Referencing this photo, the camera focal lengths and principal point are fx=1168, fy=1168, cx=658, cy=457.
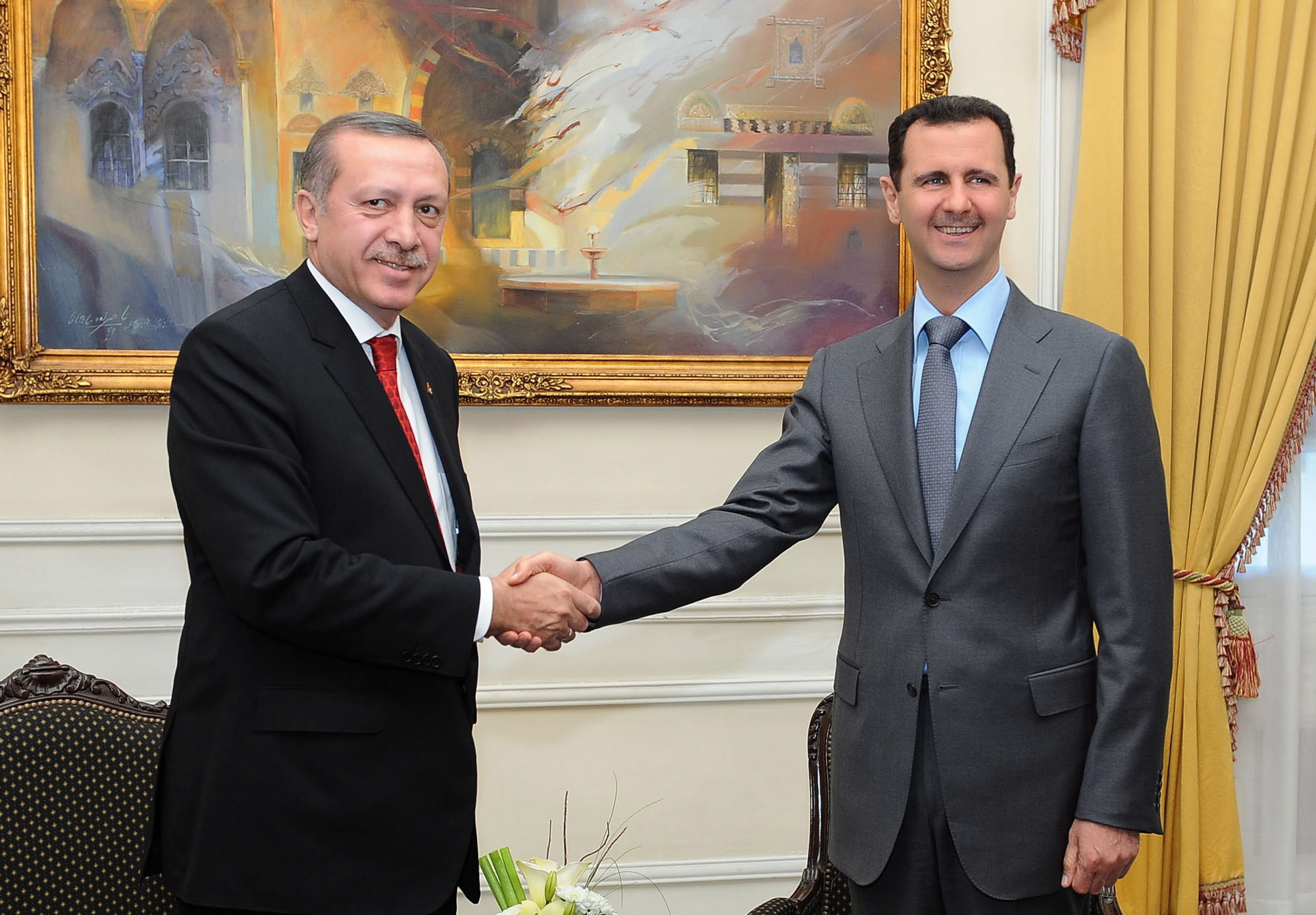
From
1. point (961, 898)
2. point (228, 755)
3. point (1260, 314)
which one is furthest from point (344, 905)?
point (1260, 314)

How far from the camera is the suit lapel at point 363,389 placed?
72.2 inches

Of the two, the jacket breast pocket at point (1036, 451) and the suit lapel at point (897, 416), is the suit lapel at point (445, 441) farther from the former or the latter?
the jacket breast pocket at point (1036, 451)

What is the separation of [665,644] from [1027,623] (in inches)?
60.5

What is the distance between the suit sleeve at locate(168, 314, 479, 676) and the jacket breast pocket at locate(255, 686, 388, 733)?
62mm

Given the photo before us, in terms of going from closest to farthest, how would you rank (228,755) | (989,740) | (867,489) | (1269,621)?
1. (228,755)
2. (989,740)
3. (867,489)
4. (1269,621)

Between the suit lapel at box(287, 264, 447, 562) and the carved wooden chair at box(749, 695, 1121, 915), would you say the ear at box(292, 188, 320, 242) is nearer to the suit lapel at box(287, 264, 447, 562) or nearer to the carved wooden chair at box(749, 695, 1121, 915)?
the suit lapel at box(287, 264, 447, 562)

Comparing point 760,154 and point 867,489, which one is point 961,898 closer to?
point 867,489

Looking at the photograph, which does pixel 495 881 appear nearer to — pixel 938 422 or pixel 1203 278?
pixel 938 422

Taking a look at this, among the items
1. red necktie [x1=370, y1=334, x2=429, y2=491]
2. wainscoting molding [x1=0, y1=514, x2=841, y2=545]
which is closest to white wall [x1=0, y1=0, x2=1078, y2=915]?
wainscoting molding [x1=0, y1=514, x2=841, y2=545]

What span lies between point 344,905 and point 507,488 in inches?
61.1

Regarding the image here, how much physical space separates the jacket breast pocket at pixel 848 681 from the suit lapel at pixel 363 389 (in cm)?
72

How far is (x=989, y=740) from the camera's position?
6.08 ft

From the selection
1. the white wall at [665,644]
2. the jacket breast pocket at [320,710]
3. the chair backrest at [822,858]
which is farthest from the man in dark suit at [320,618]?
the white wall at [665,644]

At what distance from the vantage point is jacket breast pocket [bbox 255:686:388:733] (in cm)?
173
